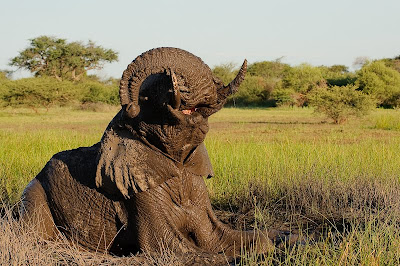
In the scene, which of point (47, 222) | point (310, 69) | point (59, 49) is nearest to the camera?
point (47, 222)

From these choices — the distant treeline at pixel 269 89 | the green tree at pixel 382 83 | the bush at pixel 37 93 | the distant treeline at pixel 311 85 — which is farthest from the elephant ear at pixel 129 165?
the bush at pixel 37 93

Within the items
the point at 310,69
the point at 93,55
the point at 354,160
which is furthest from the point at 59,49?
the point at 354,160

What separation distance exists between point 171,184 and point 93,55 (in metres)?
52.5

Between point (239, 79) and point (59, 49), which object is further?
point (59, 49)

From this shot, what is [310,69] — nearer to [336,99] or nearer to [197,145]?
[336,99]

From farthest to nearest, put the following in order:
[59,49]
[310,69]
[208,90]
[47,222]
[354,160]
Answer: [59,49]
[310,69]
[354,160]
[47,222]
[208,90]

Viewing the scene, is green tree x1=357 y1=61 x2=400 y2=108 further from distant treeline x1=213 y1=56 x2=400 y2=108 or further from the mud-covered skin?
the mud-covered skin

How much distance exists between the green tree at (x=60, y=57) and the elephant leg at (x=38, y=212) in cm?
4933

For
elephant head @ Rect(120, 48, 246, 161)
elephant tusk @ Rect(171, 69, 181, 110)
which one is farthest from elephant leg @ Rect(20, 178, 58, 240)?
elephant tusk @ Rect(171, 69, 181, 110)

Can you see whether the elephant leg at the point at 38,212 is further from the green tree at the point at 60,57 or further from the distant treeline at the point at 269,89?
the green tree at the point at 60,57

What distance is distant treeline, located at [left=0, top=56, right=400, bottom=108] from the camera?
116ft

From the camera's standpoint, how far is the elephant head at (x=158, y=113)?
108 inches

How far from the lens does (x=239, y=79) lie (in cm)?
286

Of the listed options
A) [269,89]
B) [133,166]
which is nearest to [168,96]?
[133,166]
